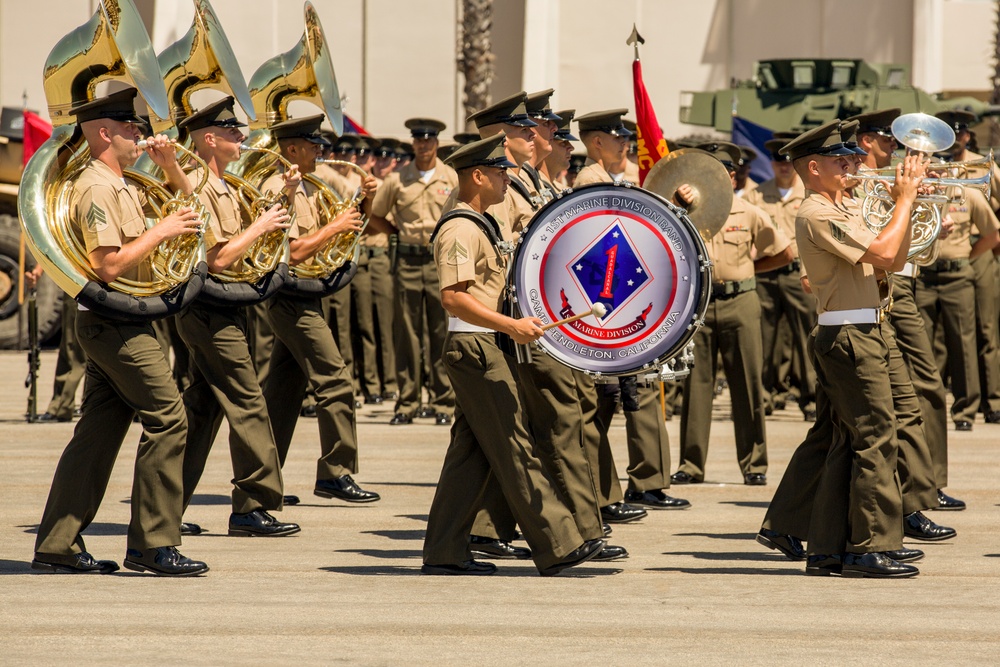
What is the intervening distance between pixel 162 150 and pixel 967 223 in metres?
7.55

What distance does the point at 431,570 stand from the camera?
8195 millimetres

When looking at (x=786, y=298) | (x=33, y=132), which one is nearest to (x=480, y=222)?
(x=786, y=298)

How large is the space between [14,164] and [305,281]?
1352 cm

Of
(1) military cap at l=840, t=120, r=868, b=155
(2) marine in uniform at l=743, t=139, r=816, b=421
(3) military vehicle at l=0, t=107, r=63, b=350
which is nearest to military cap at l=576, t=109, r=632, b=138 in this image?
(1) military cap at l=840, t=120, r=868, b=155

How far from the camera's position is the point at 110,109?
26.1 ft

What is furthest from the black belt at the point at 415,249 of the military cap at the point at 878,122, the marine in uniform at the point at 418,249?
the military cap at the point at 878,122

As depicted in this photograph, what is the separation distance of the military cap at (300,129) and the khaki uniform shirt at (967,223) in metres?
5.15

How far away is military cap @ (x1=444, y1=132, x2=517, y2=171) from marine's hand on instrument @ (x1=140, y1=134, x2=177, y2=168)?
1313 millimetres

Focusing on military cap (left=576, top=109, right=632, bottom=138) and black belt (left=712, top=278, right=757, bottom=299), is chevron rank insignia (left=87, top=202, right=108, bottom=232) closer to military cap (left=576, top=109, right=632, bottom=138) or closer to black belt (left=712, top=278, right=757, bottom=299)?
military cap (left=576, top=109, right=632, bottom=138)

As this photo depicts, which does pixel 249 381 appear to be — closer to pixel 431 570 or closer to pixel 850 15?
pixel 431 570

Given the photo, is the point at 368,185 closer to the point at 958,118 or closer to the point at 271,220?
the point at 271,220

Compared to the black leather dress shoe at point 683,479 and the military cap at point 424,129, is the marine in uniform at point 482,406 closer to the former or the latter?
the black leather dress shoe at point 683,479

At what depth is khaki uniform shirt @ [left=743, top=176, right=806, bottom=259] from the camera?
15.4 metres

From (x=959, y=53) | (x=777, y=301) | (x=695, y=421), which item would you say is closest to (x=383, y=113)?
(x=959, y=53)
